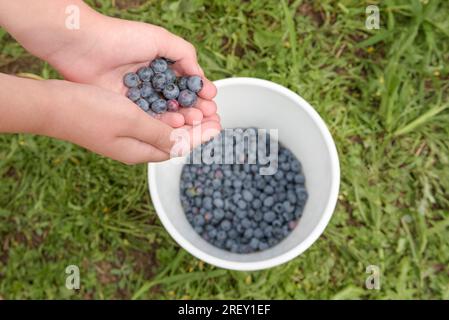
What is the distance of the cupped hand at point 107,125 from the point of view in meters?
1.24

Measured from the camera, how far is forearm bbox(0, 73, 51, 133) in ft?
3.88

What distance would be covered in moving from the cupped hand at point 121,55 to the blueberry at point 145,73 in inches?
1.4

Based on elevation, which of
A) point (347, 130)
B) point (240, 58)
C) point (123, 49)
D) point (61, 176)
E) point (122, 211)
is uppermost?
point (240, 58)

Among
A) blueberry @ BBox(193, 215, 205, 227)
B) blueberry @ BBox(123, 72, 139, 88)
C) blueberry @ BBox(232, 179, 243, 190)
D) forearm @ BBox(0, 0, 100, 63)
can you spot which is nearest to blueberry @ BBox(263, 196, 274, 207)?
blueberry @ BBox(232, 179, 243, 190)

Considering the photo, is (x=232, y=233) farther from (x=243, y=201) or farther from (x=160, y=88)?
(x=160, y=88)

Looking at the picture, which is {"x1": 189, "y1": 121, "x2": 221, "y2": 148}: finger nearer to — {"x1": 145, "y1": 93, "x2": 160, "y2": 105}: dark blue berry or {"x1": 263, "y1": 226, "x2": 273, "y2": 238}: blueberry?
{"x1": 145, "y1": 93, "x2": 160, "y2": 105}: dark blue berry

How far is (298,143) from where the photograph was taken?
1.69 m

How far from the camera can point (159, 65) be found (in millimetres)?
1449

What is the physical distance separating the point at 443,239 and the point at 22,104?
1.58 meters

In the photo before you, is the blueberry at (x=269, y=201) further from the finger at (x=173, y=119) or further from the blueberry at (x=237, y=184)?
the finger at (x=173, y=119)

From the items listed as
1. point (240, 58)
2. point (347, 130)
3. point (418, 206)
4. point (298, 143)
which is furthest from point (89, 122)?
point (418, 206)
